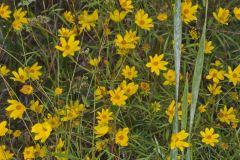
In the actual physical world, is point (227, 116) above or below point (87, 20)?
below

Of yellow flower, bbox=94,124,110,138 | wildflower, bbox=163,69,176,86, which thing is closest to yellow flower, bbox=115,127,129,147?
yellow flower, bbox=94,124,110,138

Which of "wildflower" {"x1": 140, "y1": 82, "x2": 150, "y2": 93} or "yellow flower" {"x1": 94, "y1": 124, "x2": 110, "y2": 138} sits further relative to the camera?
"wildflower" {"x1": 140, "y1": 82, "x2": 150, "y2": 93}

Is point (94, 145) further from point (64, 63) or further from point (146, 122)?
point (64, 63)

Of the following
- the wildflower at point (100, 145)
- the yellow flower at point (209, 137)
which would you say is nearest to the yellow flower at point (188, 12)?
the yellow flower at point (209, 137)

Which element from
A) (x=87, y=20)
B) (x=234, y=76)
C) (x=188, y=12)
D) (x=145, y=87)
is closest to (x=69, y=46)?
(x=87, y=20)

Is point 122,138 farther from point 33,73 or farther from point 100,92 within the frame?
point 33,73

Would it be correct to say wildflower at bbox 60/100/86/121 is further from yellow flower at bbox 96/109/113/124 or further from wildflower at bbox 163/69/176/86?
wildflower at bbox 163/69/176/86
